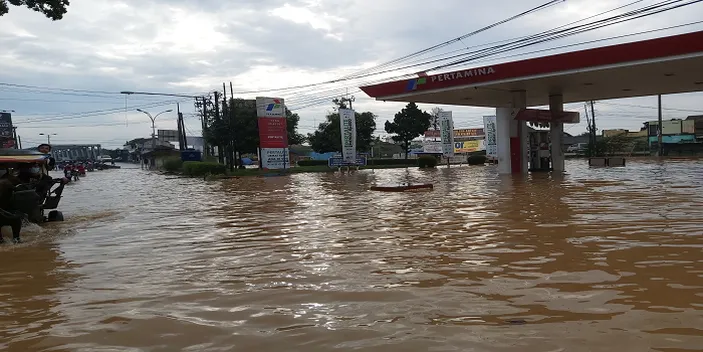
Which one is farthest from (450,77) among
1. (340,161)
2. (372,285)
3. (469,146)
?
(469,146)

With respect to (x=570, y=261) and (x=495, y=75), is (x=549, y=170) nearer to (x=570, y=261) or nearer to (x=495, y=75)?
(x=495, y=75)

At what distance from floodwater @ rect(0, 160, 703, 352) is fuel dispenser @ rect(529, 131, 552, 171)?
18.8 metres

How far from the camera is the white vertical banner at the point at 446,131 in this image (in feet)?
138

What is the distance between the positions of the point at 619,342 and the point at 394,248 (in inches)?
148

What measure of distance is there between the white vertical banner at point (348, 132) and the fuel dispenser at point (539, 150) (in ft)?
40.7

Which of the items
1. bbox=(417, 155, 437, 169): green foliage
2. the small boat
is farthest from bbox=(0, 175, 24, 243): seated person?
bbox=(417, 155, 437, 169): green foliage

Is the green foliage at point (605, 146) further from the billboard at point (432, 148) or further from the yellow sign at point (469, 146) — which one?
the yellow sign at point (469, 146)

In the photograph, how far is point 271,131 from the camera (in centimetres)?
3484

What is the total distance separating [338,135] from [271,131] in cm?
2239

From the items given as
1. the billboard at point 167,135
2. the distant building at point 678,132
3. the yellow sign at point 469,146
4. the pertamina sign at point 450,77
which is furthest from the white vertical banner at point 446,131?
the billboard at point 167,135

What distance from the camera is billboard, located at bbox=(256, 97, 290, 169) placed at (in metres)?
34.6

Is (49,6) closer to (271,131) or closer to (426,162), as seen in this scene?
(271,131)

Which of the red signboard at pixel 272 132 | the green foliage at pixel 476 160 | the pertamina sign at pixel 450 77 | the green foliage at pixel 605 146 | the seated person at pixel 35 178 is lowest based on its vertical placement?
the green foliage at pixel 476 160

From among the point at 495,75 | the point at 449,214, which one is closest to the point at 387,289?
the point at 449,214
